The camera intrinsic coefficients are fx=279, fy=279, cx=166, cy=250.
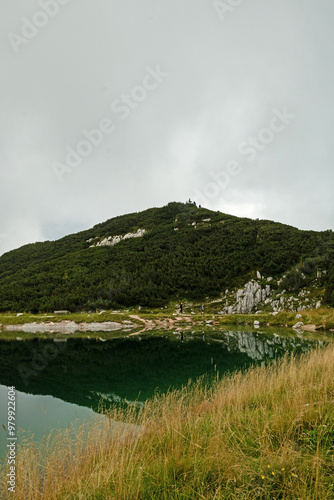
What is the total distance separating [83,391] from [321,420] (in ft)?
37.4

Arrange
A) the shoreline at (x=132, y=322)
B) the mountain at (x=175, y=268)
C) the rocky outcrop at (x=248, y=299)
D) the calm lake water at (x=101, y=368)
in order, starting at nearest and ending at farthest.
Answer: the calm lake water at (x=101, y=368), the shoreline at (x=132, y=322), the rocky outcrop at (x=248, y=299), the mountain at (x=175, y=268)

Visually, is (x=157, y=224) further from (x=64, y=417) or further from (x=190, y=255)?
(x=64, y=417)

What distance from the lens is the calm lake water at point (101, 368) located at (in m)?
10.9

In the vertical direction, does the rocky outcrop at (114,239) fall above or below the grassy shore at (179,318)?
above

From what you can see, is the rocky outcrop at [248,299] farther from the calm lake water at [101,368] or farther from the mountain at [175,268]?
the calm lake water at [101,368]

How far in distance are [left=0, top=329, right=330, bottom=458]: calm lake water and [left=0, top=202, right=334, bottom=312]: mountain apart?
2070cm

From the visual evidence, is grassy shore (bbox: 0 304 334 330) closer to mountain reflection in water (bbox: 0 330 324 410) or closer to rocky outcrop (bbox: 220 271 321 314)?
rocky outcrop (bbox: 220 271 321 314)

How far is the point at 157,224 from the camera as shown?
10062cm

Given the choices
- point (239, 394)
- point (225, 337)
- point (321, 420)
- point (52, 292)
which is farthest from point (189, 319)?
point (321, 420)

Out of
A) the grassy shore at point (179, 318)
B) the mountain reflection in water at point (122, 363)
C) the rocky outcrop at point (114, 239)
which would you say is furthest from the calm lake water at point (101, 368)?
the rocky outcrop at point (114, 239)

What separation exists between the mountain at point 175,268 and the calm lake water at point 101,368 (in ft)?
67.9

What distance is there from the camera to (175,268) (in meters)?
61.0

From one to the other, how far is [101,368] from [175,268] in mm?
43117

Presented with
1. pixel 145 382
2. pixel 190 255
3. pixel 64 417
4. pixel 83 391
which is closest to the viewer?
pixel 64 417
